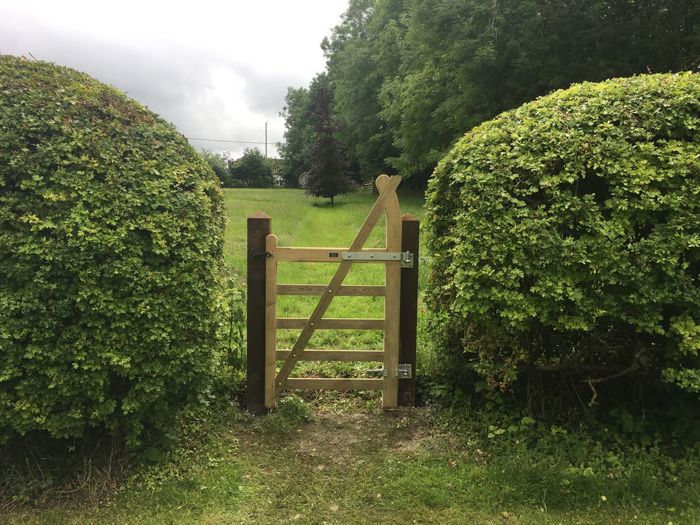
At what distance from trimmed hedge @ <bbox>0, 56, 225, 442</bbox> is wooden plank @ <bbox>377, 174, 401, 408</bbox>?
1530 mm

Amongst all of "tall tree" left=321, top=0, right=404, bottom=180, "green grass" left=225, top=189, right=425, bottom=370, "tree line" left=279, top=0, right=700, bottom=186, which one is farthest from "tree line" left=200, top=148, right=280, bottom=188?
"green grass" left=225, top=189, right=425, bottom=370

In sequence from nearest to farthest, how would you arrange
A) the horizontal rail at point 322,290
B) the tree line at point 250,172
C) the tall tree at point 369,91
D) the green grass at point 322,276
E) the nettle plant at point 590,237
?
the nettle plant at point 590,237 < the horizontal rail at point 322,290 < the green grass at point 322,276 < the tall tree at point 369,91 < the tree line at point 250,172

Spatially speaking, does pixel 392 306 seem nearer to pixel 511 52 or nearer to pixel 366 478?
pixel 366 478

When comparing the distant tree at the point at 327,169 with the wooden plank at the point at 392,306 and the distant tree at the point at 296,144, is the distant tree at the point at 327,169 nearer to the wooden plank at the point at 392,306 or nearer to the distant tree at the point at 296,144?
the distant tree at the point at 296,144

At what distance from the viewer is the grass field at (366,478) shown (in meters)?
3.09

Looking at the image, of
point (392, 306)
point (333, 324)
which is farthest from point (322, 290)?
point (392, 306)

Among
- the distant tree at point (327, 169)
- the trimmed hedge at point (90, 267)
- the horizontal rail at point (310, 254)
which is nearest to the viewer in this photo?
the trimmed hedge at point (90, 267)

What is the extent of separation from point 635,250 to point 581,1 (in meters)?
19.2

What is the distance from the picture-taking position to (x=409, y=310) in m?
4.40

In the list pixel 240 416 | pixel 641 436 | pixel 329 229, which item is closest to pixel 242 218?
pixel 329 229

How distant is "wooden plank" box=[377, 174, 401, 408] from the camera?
14.1ft

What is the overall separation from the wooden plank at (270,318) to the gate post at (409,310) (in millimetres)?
1092

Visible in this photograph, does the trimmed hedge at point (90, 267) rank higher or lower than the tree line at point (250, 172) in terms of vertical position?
lower

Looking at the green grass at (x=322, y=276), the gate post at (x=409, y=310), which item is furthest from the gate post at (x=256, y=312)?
the gate post at (x=409, y=310)
